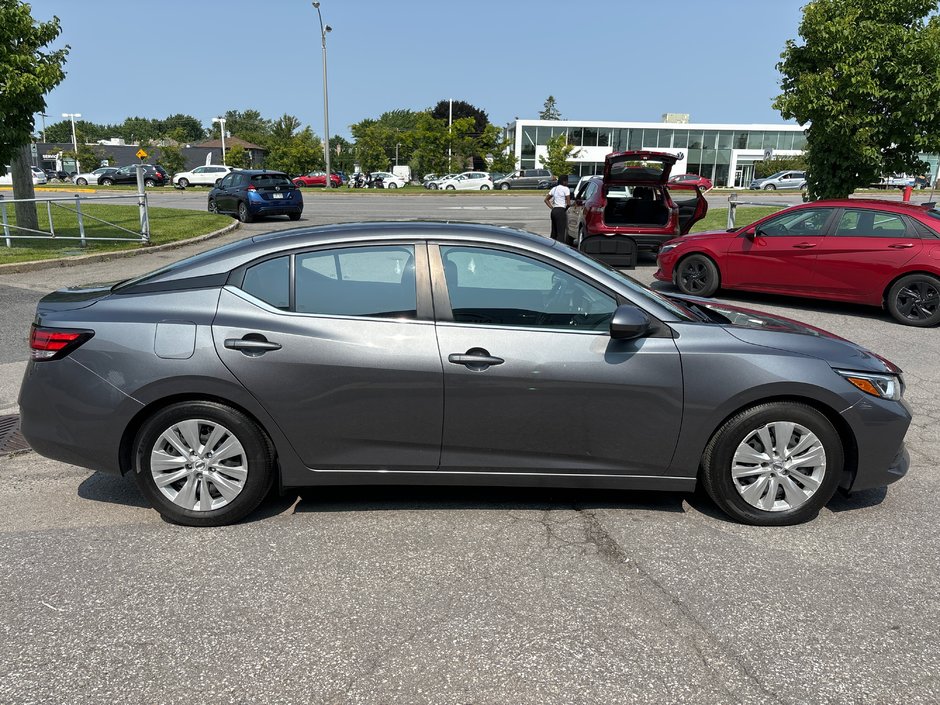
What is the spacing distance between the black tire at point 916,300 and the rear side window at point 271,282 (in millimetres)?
8085

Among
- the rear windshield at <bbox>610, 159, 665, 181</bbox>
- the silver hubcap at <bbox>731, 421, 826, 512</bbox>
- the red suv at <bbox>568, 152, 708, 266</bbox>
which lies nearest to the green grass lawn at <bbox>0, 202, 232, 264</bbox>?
the red suv at <bbox>568, 152, 708, 266</bbox>

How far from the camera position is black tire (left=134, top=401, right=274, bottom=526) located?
3.77 meters

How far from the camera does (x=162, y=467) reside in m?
3.85

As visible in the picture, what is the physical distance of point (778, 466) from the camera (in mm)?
3873

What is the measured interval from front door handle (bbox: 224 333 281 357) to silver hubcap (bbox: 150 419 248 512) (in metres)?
0.40

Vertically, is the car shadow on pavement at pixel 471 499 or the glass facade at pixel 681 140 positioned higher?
the glass facade at pixel 681 140

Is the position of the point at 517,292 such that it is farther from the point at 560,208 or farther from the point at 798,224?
the point at 560,208

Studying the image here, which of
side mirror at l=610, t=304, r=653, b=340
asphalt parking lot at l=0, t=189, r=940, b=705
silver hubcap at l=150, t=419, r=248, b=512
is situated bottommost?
asphalt parking lot at l=0, t=189, r=940, b=705

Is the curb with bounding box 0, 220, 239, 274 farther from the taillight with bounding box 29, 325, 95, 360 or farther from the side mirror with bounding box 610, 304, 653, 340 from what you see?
the side mirror with bounding box 610, 304, 653, 340

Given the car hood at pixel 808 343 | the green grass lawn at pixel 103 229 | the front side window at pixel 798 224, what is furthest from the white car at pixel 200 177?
the car hood at pixel 808 343

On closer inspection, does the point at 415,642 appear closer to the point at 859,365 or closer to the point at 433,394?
the point at 433,394

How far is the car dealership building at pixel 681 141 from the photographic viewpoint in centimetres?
7044

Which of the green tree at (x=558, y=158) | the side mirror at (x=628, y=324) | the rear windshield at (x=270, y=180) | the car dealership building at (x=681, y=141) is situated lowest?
the side mirror at (x=628, y=324)

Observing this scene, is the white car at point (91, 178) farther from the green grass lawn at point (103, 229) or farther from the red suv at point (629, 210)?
the red suv at point (629, 210)
